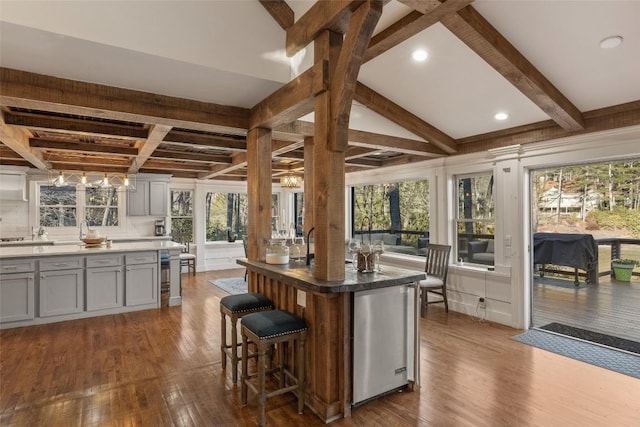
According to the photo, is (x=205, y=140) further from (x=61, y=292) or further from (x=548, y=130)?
(x=548, y=130)

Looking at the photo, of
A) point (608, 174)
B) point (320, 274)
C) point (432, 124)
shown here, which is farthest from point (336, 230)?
point (608, 174)

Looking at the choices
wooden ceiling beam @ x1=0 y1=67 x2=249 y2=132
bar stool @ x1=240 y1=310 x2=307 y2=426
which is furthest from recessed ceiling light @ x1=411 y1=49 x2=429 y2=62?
bar stool @ x1=240 y1=310 x2=307 y2=426

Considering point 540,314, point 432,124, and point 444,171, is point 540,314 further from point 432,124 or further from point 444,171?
point 432,124

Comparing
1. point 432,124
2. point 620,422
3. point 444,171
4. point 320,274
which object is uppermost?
point 432,124

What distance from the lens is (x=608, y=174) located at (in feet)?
22.1

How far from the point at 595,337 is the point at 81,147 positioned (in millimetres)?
7261

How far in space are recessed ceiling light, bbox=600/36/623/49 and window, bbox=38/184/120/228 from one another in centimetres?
841

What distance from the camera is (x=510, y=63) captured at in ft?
9.16

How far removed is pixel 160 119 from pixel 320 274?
2.07 metres

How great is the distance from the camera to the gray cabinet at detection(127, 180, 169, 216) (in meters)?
7.59

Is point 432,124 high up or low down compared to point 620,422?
up

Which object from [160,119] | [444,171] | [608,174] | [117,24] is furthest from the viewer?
[608,174]

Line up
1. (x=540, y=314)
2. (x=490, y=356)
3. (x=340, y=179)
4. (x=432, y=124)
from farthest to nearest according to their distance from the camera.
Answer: (x=540, y=314)
(x=432, y=124)
(x=490, y=356)
(x=340, y=179)

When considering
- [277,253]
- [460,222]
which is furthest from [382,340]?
[460,222]
